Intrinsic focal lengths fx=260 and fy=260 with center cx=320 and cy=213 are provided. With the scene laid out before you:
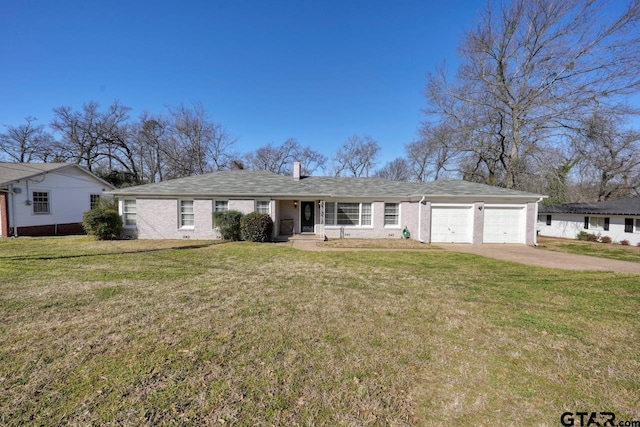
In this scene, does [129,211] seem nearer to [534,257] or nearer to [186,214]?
[186,214]

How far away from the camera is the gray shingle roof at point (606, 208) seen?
1743 cm

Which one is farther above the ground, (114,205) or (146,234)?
(114,205)

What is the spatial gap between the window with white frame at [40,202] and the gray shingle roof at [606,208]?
36.7 metres

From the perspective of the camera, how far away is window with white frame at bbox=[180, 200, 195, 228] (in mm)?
14102

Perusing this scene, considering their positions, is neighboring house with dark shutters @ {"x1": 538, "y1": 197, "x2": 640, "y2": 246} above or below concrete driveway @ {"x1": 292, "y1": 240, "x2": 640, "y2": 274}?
above

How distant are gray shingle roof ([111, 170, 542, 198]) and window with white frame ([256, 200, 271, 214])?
1.43ft

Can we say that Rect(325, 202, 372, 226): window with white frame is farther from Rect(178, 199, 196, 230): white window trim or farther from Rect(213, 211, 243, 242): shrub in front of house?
Rect(178, 199, 196, 230): white window trim

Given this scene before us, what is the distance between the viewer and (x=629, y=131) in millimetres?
18906

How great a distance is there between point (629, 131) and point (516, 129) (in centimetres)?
827

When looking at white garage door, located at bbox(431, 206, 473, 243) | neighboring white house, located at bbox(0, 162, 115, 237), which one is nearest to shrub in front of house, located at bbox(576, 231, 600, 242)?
white garage door, located at bbox(431, 206, 473, 243)

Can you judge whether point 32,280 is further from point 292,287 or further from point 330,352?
point 330,352

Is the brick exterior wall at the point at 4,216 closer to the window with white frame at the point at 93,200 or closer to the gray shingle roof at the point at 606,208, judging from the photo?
the window with white frame at the point at 93,200

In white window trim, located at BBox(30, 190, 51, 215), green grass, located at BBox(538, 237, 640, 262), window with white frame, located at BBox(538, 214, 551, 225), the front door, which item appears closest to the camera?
green grass, located at BBox(538, 237, 640, 262)

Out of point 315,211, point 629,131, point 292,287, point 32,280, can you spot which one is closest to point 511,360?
point 292,287
